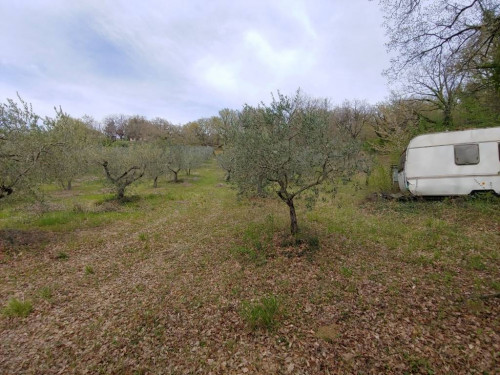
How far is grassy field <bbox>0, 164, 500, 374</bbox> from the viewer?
3.64 metres

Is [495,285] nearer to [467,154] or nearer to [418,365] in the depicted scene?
[418,365]

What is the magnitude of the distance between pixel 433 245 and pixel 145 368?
26.5ft

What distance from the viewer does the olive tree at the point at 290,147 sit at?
6521 millimetres

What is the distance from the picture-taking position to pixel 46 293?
579cm

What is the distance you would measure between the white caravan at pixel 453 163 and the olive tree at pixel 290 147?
6.61 metres

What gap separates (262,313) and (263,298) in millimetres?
696

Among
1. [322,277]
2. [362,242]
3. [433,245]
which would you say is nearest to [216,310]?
[322,277]

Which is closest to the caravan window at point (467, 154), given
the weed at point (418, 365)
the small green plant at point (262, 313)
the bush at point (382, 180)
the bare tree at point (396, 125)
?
the bare tree at point (396, 125)

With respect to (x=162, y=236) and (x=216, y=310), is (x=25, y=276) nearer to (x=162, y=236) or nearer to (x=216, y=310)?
(x=162, y=236)

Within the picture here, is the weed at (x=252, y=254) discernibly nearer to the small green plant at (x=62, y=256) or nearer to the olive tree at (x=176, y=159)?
the small green plant at (x=62, y=256)

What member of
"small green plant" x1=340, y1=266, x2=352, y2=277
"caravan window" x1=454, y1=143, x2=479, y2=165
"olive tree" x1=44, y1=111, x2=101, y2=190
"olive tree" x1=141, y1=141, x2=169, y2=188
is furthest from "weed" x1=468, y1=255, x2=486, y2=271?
"olive tree" x1=141, y1=141, x2=169, y2=188

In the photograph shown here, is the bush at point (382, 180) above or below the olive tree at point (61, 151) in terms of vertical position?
below

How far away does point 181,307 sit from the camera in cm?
512

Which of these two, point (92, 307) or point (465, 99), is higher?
point (465, 99)
